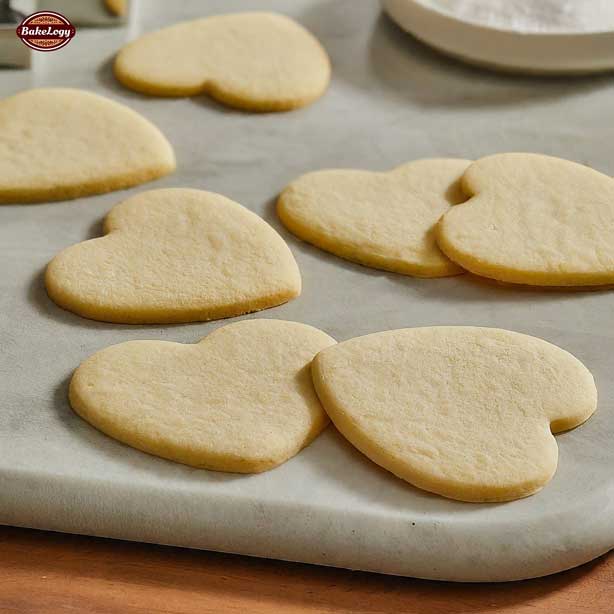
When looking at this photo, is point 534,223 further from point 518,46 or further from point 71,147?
point 71,147

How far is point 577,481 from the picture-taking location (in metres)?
0.86

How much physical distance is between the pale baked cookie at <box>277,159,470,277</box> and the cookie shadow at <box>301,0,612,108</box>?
0.85ft

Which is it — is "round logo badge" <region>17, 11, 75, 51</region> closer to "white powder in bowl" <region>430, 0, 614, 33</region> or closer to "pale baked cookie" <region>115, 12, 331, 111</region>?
"pale baked cookie" <region>115, 12, 331, 111</region>

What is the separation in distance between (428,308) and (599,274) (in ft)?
0.66

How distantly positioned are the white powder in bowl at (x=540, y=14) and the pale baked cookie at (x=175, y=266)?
609mm

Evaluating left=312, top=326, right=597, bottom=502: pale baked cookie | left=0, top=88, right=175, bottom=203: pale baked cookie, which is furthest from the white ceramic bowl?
left=312, top=326, right=597, bottom=502: pale baked cookie

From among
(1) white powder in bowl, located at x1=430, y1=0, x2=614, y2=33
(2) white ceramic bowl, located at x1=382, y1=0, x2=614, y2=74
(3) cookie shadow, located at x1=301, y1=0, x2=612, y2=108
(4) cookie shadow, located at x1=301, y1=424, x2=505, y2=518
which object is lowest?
(4) cookie shadow, located at x1=301, y1=424, x2=505, y2=518

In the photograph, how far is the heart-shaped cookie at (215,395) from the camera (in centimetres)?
87

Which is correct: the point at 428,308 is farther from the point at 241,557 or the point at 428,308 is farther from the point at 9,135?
the point at 9,135

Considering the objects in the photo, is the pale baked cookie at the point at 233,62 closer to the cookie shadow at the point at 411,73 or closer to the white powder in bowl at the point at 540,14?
the cookie shadow at the point at 411,73

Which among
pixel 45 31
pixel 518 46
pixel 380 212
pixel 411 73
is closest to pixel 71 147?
pixel 45 31

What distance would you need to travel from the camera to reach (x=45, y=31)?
1463mm

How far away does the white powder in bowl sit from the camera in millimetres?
1504

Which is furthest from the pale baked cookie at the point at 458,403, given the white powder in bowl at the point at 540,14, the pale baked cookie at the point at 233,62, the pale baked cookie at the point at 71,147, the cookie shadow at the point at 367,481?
the white powder in bowl at the point at 540,14
